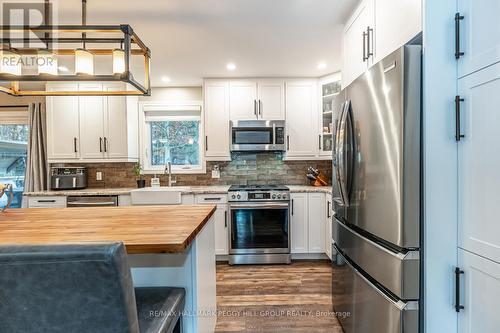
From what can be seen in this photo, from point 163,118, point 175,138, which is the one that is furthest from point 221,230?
point 163,118

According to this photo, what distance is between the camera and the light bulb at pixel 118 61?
1.87 metres

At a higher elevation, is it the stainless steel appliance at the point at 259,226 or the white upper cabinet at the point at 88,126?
the white upper cabinet at the point at 88,126

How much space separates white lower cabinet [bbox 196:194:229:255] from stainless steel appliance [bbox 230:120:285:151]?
0.70m

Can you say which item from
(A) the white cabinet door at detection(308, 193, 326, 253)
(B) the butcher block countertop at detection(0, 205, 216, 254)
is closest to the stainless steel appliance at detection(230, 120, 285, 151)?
(A) the white cabinet door at detection(308, 193, 326, 253)

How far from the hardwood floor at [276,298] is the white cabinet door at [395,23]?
78.5 inches

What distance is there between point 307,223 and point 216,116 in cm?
186

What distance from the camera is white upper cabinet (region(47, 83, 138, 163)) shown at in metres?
3.78

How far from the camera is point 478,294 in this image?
3.74 ft

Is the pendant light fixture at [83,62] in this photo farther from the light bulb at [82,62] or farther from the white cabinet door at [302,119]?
the white cabinet door at [302,119]

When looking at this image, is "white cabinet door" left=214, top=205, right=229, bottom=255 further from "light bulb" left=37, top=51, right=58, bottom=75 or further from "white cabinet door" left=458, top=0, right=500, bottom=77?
"white cabinet door" left=458, top=0, right=500, bottom=77

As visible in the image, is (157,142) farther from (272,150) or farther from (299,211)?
(299,211)

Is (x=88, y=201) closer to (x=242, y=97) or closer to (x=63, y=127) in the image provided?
(x=63, y=127)

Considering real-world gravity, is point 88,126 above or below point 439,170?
above

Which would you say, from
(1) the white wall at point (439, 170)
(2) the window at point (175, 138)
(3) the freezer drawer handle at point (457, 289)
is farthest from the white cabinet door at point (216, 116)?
(3) the freezer drawer handle at point (457, 289)
